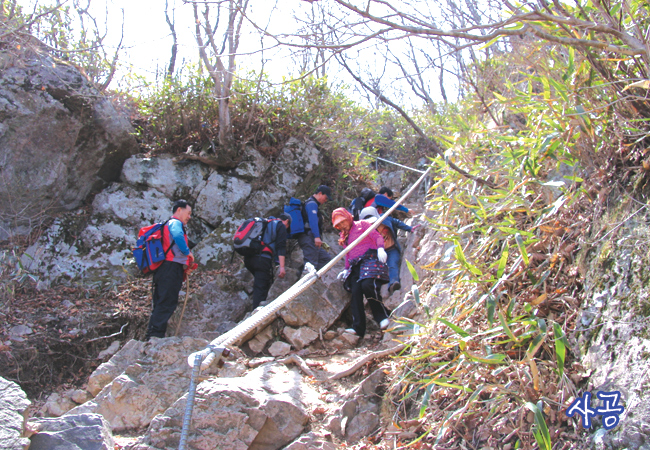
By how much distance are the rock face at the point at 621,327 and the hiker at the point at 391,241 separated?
3.23m

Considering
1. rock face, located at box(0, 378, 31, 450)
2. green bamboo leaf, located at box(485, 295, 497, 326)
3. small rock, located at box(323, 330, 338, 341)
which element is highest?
rock face, located at box(0, 378, 31, 450)

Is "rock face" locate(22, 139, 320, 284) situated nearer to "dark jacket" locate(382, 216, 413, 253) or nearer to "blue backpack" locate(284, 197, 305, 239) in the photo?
"blue backpack" locate(284, 197, 305, 239)

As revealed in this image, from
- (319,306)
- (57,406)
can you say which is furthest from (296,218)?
(57,406)

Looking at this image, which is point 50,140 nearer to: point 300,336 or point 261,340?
point 261,340

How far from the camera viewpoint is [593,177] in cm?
295

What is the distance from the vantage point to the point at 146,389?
12.9 ft

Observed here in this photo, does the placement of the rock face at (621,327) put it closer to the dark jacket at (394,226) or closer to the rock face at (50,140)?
the dark jacket at (394,226)

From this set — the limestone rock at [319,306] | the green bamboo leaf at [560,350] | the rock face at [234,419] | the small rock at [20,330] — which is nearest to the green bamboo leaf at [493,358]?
the green bamboo leaf at [560,350]

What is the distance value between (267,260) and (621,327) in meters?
4.58

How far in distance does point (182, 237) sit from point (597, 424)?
4483 millimetres

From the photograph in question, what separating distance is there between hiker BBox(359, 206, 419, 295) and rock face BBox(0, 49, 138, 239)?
184 inches

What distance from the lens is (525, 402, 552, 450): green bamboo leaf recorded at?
2117mm

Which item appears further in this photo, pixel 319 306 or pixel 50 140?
pixel 50 140

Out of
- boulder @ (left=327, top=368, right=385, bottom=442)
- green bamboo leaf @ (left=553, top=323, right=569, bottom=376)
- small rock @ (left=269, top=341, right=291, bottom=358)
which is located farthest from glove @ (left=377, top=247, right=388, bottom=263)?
green bamboo leaf @ (left=553, top=323, right=569, bottom=376)
